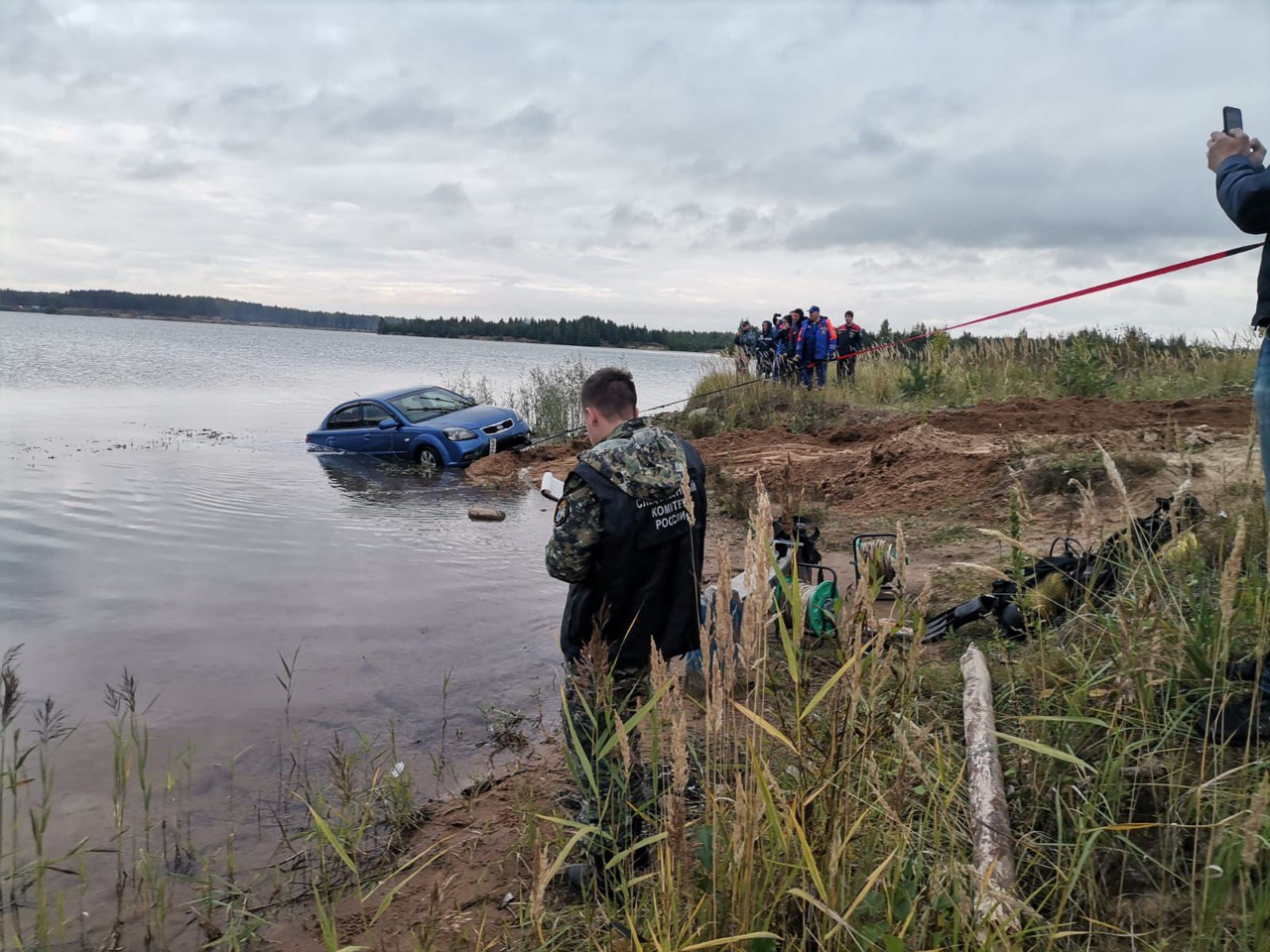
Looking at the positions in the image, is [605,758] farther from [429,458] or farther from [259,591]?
[429,458]

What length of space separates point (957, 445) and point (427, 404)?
11.9 metres

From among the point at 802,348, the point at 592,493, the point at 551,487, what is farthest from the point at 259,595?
the point at 802,348

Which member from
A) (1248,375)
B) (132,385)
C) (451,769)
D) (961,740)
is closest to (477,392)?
(132,385)

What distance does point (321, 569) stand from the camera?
9.48m

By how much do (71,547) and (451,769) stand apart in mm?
8031

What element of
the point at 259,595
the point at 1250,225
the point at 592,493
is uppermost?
the point at 1250,225

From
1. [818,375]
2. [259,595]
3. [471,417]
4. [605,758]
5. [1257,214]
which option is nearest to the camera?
[1257,214]

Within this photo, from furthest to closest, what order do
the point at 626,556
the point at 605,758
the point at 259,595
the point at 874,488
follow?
the point at 874,488, the point at 259,595, the point at 626,556, the point at 605,758

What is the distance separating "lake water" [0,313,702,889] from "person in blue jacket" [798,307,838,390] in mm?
7904

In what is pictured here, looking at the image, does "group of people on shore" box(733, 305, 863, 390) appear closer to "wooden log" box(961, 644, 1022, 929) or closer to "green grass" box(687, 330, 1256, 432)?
"green grass" box(687, 330, 1256, 432)

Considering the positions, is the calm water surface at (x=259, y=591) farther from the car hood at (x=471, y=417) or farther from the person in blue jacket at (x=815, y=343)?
the person in blue jacket at (x=815, y=343)

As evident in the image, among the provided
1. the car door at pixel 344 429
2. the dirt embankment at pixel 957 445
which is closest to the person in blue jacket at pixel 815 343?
the dirt embankment at pixel 957 445

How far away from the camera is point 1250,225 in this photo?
3.01 metres

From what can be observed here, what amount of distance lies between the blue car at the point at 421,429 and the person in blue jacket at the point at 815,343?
21.4ft
